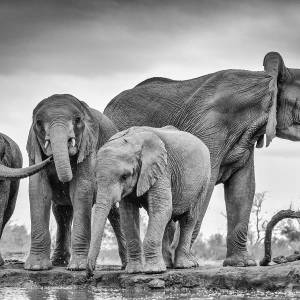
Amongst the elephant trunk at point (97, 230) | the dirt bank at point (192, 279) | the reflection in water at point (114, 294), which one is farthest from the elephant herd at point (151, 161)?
the reflection in water at point (114, 294)

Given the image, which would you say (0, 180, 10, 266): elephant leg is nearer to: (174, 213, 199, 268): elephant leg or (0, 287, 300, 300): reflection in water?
(0, 287, 300, 300): reflection in water

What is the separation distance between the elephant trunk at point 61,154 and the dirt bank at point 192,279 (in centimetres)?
129

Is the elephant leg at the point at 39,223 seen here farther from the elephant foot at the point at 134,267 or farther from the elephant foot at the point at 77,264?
the elephant foot at the point at 134,267

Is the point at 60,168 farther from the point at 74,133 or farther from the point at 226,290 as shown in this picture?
the point at 226,290

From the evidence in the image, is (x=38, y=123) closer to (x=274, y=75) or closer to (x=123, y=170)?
(x=123, y=170)

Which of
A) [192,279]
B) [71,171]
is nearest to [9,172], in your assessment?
[71,171]

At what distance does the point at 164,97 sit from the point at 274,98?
1.70 m

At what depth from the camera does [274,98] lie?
55.3 ft

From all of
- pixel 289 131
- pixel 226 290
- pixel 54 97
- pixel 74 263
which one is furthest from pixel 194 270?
pixel 289 131

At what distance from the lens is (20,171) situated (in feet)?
47.9

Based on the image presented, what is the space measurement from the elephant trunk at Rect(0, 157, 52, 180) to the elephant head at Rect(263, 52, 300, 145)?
436 cm

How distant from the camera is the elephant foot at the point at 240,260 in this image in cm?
1628

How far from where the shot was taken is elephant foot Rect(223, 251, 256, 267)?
16.3 m

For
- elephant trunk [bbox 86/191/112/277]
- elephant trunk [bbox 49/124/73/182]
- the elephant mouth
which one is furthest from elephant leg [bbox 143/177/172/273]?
the elephant mouth
